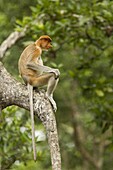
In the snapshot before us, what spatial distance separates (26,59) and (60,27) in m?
2.34

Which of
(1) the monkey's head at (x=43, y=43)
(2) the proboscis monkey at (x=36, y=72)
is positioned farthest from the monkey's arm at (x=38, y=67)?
(1) the monkey's head at (x=43, y=43)

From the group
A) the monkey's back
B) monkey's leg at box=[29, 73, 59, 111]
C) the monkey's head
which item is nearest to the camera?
monkey's leg at box=[29, 73, 59, 111]

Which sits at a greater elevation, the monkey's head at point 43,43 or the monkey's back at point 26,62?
the monkey's head at point 43,43

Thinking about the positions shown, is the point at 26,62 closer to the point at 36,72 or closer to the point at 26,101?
the point at 36,72

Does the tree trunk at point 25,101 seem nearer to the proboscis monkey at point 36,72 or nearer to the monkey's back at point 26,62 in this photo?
the proboscis monkey at point 36,72

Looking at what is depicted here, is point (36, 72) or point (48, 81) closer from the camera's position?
point (48, 81)

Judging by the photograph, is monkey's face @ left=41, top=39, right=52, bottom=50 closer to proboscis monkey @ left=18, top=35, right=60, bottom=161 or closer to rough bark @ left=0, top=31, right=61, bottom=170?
proboscis monkey @ left=18, top=35, right=60, bottom=161

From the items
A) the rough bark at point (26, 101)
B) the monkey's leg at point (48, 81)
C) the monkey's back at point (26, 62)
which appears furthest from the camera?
the monkey's back at point (26, 62)

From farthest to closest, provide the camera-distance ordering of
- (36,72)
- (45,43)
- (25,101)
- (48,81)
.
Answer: (45,43) < (36,72) < (48,81) < (25,101)

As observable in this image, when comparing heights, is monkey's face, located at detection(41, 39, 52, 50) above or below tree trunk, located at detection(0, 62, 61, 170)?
above

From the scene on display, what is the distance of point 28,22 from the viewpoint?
23.5 feet

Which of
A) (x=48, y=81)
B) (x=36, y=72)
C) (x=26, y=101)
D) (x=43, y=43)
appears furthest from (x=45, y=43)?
(x=26, y=101)

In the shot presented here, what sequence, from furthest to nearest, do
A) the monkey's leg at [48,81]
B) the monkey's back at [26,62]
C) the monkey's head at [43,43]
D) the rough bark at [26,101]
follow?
the monkey's head at [43,43], the monkey's back at [26,62], the monkey's leg at [48,81], the rough bark at [26,101]

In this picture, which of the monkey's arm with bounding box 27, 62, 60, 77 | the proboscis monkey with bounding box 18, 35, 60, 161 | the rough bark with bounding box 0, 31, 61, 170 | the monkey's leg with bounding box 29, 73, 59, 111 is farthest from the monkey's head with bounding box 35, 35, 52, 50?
the rough bark with bounding box 0, 31, 61, 170
